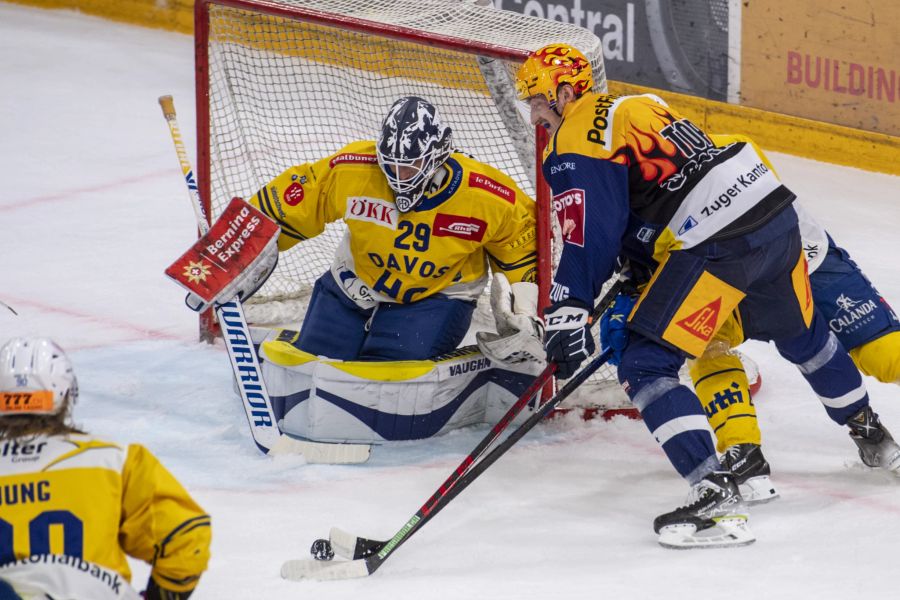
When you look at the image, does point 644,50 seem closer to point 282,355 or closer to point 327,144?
point 327,144

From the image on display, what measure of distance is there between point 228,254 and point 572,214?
0.99 metres

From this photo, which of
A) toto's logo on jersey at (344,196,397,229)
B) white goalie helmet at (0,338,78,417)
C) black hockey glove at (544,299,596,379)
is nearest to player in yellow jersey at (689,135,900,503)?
black hockey glove at (544,299,596,379)

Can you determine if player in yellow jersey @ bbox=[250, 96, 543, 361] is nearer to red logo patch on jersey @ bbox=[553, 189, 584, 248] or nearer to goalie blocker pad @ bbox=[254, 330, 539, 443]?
goalie blocker pad @ bbox=[254, 330, 539, 443]

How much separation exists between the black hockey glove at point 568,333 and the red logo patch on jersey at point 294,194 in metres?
0.90

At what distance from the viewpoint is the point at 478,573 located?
2.94 meters

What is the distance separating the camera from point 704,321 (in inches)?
124

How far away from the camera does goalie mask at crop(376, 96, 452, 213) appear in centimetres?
362

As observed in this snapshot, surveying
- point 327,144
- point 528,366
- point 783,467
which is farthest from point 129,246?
point 783,467

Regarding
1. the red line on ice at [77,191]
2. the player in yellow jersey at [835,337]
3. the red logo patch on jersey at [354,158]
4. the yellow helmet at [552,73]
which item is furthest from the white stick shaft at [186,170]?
the red line on ice at [77,191]

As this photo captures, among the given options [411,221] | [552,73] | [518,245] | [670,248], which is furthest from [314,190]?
[670,248]

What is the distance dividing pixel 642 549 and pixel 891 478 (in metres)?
0.78

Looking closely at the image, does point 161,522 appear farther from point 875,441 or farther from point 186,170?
point 875,441

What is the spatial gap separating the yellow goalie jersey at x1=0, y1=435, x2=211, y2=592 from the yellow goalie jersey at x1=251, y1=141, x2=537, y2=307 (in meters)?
1.68

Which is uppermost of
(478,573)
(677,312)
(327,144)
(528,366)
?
(327,144)
